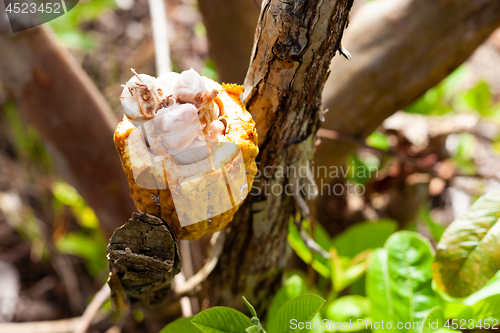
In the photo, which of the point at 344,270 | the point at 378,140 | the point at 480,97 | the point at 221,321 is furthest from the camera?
the point at 480,97

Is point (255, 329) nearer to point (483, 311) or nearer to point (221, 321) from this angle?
point (221, 321)

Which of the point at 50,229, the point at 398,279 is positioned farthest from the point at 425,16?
the point at 50,229

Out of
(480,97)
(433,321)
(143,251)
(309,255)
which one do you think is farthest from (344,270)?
(480,97)

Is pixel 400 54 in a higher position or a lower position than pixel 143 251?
higher

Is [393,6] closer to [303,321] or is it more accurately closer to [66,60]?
[303,321]

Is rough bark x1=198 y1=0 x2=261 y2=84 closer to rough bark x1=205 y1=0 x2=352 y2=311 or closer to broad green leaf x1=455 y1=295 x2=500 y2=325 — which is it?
rough bark x1=205 y1=0 x2=352 y2=311

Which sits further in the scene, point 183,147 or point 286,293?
point 286,293
